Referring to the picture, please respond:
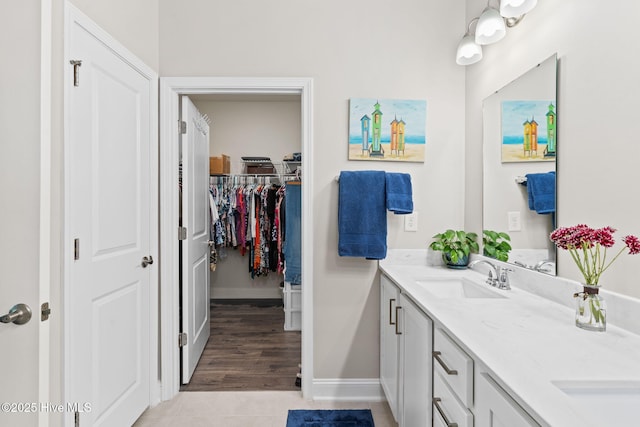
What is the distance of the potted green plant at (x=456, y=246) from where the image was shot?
7.23 feet

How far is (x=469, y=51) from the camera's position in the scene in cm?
209

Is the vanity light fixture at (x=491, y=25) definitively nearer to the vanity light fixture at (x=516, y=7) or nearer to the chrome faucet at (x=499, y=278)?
the vanity light fixture at (x=516, y=7)


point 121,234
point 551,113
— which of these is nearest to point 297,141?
point 121,234

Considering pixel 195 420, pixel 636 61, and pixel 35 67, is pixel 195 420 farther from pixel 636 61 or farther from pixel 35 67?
pixel 636 61

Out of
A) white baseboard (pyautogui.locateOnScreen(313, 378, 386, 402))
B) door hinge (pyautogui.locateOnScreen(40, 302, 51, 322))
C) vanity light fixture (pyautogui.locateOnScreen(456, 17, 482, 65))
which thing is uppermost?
vanity light fixture (pyautogui.locateOnScreen(456, 17, 482, 65))

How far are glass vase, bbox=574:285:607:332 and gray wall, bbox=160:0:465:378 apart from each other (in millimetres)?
1277

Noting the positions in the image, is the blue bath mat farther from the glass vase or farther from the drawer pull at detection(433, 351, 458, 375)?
the glass vase

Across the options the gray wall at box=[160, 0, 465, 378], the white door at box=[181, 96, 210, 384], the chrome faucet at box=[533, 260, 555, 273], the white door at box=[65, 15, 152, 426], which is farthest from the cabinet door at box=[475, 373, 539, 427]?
the white door at box=[181, 96, 210, 384]

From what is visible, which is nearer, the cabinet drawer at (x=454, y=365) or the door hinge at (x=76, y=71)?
the cabinet drawer at (x=454, y=365)

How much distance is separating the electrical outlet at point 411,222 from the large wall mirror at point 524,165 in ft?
1.41

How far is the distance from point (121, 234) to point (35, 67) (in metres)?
0.90

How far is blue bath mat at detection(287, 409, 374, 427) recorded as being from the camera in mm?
Answer: 2047

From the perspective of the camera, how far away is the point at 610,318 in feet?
4.06

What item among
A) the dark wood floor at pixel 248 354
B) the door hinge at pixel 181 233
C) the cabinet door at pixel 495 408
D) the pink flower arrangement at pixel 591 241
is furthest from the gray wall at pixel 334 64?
the cabinet door at pixel 495 408
